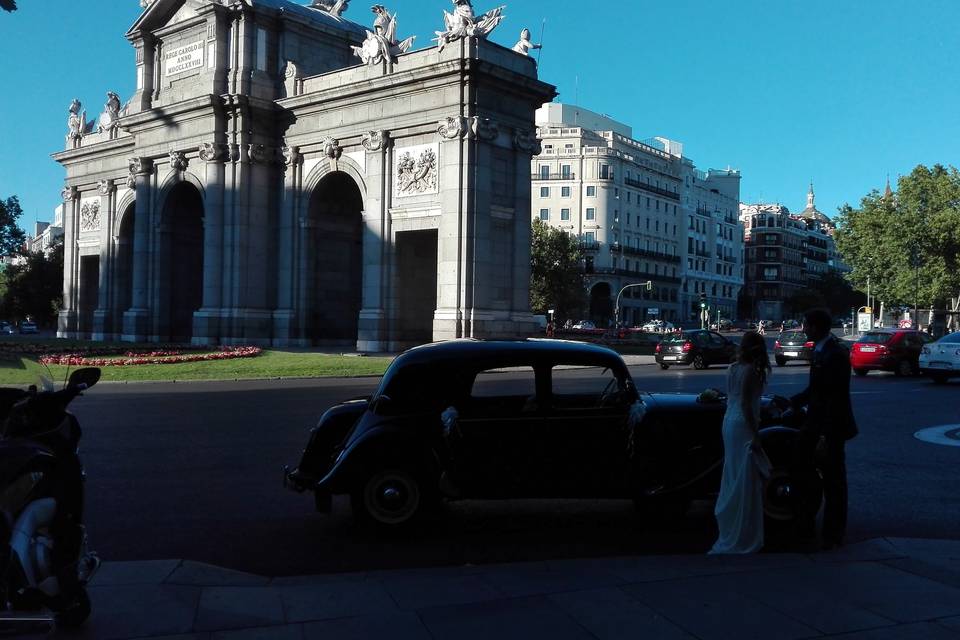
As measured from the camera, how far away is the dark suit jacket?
6662 millimetres

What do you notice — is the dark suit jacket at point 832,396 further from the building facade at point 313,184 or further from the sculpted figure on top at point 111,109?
the sculpted figure on top at point 111,109

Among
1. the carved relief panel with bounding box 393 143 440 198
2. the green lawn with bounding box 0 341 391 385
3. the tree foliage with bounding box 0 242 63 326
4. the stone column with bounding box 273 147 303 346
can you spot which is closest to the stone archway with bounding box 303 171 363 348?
the stone column with bounding box 273 147 303 346

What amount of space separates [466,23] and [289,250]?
13.1 m

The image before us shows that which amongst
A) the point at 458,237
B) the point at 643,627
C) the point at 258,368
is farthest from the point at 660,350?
the point at 643,627

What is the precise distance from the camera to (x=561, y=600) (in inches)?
205

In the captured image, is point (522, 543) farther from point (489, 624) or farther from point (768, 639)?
point (768, 639)

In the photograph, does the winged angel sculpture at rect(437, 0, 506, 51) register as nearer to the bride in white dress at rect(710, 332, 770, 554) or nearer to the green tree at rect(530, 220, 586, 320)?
the bride in white dress at rect(710, 332, 770, 554)

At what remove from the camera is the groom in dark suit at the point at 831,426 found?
6.66 m

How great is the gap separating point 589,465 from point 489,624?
2.82 m

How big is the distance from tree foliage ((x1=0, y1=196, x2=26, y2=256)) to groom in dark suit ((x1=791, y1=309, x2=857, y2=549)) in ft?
214

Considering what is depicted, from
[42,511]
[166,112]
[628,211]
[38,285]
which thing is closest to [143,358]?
[166,112]

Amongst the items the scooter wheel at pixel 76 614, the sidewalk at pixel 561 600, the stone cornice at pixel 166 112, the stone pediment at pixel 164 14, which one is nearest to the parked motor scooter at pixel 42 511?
the scooter wheel at pixel 76 614

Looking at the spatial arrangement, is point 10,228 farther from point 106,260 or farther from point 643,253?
point 643,253

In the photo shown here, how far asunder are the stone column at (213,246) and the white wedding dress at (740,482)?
35002 mm
